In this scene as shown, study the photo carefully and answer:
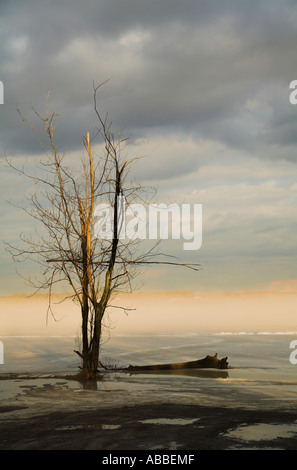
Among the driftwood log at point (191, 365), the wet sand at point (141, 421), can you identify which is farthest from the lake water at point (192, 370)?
the driftwood log at point (191, 365)

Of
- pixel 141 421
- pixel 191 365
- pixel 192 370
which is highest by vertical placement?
pixel 191 365

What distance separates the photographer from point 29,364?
1739cm

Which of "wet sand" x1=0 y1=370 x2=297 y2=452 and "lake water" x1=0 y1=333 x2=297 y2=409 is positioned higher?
→ "lake water" x1=0 y1=333 x2=297 y2=409

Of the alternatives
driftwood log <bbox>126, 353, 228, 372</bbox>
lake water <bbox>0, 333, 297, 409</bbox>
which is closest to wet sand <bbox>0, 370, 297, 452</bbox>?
lake water <bbox>0, 333, 297, 409</bbox>

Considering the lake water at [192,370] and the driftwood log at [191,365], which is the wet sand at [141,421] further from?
the driftwood log at [191,365]

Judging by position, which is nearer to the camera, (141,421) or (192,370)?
(141,421)

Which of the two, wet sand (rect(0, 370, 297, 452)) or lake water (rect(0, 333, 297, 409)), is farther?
lake water (rect(0, 333, 297, 409))

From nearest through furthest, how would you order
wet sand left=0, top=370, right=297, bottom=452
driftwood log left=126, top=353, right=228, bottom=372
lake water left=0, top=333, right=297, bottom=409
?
wet sand left=0, top=370, right=297, bottom=452
lake water left=0, top=333, right=297, bottom=409
driftwood log left=126, top=353, right=228, bottom=372

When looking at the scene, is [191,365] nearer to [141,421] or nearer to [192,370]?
[192,370]

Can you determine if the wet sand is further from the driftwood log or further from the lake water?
the driftwood log

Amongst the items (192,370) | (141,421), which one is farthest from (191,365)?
(141,421)

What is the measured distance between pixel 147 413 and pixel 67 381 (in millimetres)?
4925
